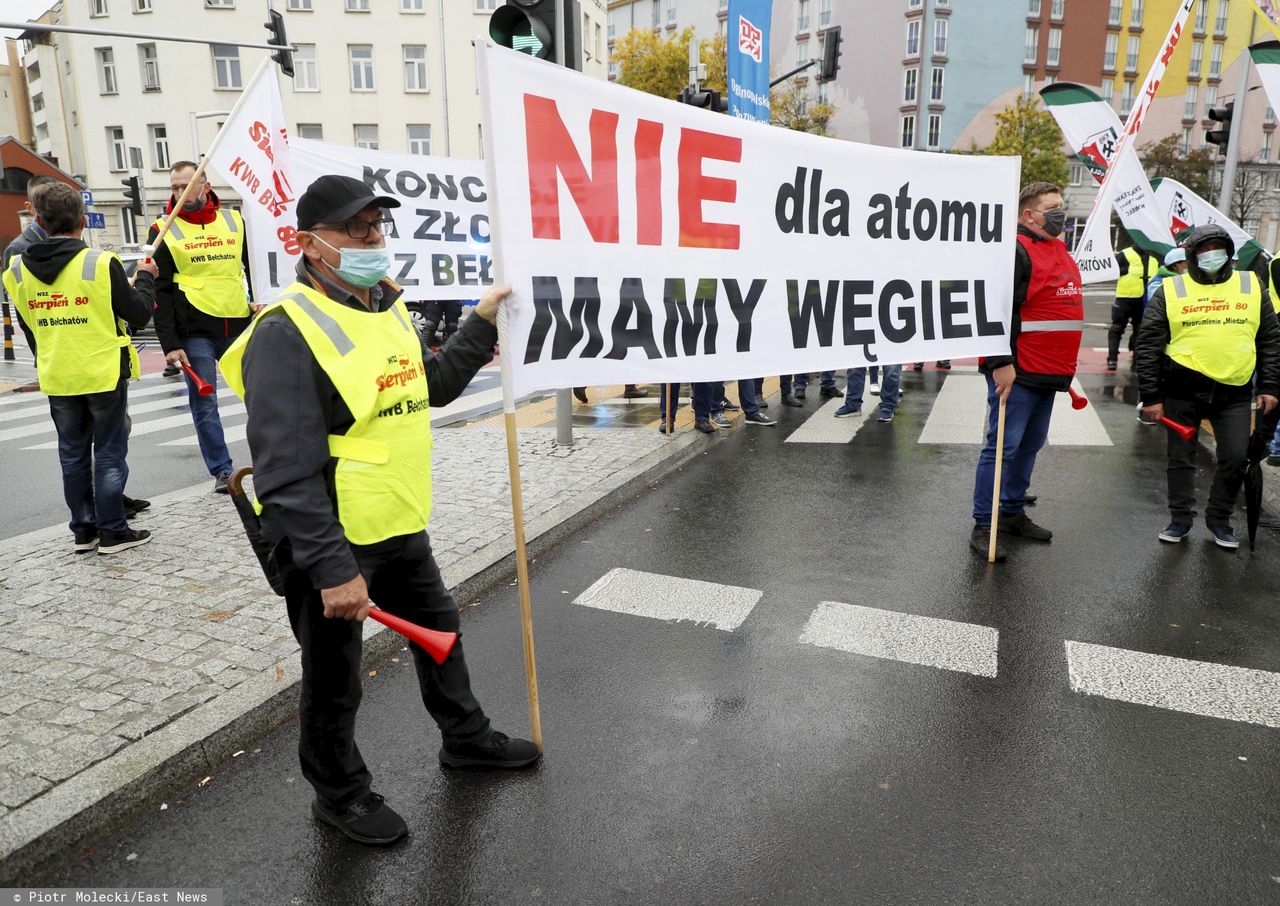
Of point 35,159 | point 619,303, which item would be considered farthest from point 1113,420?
point 35,159

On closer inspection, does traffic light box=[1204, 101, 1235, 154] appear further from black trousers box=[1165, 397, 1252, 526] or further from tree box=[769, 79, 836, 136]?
tree box=[769, 79, 836, 136]

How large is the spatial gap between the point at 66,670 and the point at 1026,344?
5361mm

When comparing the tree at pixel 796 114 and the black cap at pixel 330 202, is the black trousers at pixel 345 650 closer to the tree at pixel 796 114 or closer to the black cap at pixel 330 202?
the black cap at pixel 330 202

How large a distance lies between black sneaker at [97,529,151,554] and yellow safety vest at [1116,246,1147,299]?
11855 mm

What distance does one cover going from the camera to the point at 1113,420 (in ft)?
32.2

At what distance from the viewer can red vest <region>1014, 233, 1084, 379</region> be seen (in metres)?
5.34

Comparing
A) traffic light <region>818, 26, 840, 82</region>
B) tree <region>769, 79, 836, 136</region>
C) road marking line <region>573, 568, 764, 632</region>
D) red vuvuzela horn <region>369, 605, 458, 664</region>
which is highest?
tree <region>769, 79, 836, 136</region>

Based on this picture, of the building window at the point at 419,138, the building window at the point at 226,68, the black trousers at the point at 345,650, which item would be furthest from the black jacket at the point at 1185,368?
the building window at the point at 226,68

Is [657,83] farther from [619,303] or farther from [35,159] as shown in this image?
[619,303]

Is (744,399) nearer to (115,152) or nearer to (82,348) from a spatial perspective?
(82,348)

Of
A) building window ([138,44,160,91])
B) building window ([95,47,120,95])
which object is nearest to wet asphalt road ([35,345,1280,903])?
building window ([138,44,160,91])

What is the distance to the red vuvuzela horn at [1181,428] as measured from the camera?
18.5 feet

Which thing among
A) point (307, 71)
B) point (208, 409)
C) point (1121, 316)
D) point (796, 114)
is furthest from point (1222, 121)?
point (796, 114)

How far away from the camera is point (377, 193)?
7.18 meters
